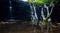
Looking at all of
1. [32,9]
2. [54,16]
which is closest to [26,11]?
[32,9]

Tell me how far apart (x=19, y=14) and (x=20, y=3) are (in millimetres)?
366

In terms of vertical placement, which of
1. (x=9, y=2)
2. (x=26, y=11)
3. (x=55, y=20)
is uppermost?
(x=9, y=2)

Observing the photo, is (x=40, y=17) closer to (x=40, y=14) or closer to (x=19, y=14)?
(x=40, y=14)

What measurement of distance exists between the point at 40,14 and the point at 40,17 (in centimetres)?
12

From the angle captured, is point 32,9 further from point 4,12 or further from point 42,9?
point 4,12

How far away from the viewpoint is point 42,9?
4.99m

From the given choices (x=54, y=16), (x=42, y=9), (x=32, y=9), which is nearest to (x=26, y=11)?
(x=32, y=9)

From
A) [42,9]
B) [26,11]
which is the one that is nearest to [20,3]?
[26,11]

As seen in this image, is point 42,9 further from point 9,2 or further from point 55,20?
point 9,2

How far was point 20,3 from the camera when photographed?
5043mm

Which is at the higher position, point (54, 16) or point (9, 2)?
point (9, 2)

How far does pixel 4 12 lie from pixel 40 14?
1.20m

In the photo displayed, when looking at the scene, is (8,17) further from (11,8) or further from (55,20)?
(55,20)

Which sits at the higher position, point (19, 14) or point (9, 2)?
point (9, 2)
